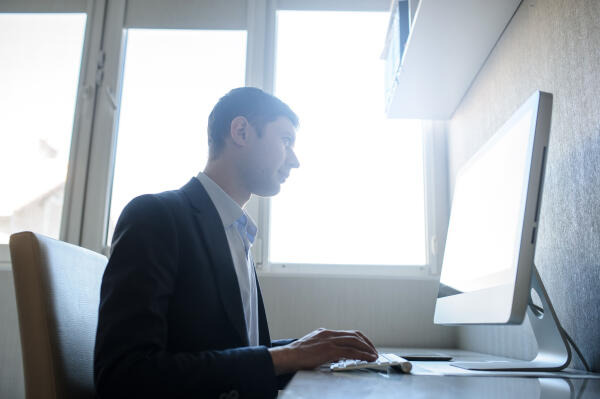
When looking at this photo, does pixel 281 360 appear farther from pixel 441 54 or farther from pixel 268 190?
pixel 441 54

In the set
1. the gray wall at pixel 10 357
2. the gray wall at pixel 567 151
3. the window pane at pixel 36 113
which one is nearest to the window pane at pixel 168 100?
the window pane at pixel 36 113

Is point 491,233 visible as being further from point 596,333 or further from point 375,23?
point 375,23

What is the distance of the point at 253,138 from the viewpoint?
4.41ft

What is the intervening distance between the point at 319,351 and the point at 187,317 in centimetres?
25

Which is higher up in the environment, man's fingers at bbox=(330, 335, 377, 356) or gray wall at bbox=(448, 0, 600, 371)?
gray wall at bbox=(448, 0, 600, 371)

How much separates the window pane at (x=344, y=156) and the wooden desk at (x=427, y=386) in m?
1.38

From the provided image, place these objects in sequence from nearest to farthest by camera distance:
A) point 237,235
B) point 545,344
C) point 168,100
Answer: point 545,344 → point 237,235 → point 168,100

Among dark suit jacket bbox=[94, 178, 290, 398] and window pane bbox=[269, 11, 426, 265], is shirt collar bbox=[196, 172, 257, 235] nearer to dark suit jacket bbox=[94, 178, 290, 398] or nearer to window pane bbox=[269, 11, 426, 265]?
dark suit jacket bbox=[94, 178, 290, 398]

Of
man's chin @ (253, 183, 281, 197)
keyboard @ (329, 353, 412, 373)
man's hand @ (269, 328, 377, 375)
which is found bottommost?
keyboard @ (329, 353, 412, 373)

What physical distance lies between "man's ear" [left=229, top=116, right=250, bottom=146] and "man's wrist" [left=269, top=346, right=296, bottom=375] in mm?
651

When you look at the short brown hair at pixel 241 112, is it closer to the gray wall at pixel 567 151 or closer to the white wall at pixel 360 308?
the gray wall at pixel 567 151

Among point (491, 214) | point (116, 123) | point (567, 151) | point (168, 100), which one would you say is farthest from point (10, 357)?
point (567, 151)

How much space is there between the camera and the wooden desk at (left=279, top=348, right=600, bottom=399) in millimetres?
628

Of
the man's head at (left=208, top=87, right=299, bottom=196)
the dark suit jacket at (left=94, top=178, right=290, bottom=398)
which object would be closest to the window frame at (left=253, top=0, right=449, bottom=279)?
the man's head at (left=208, top=87, right=299, bottom=196)
